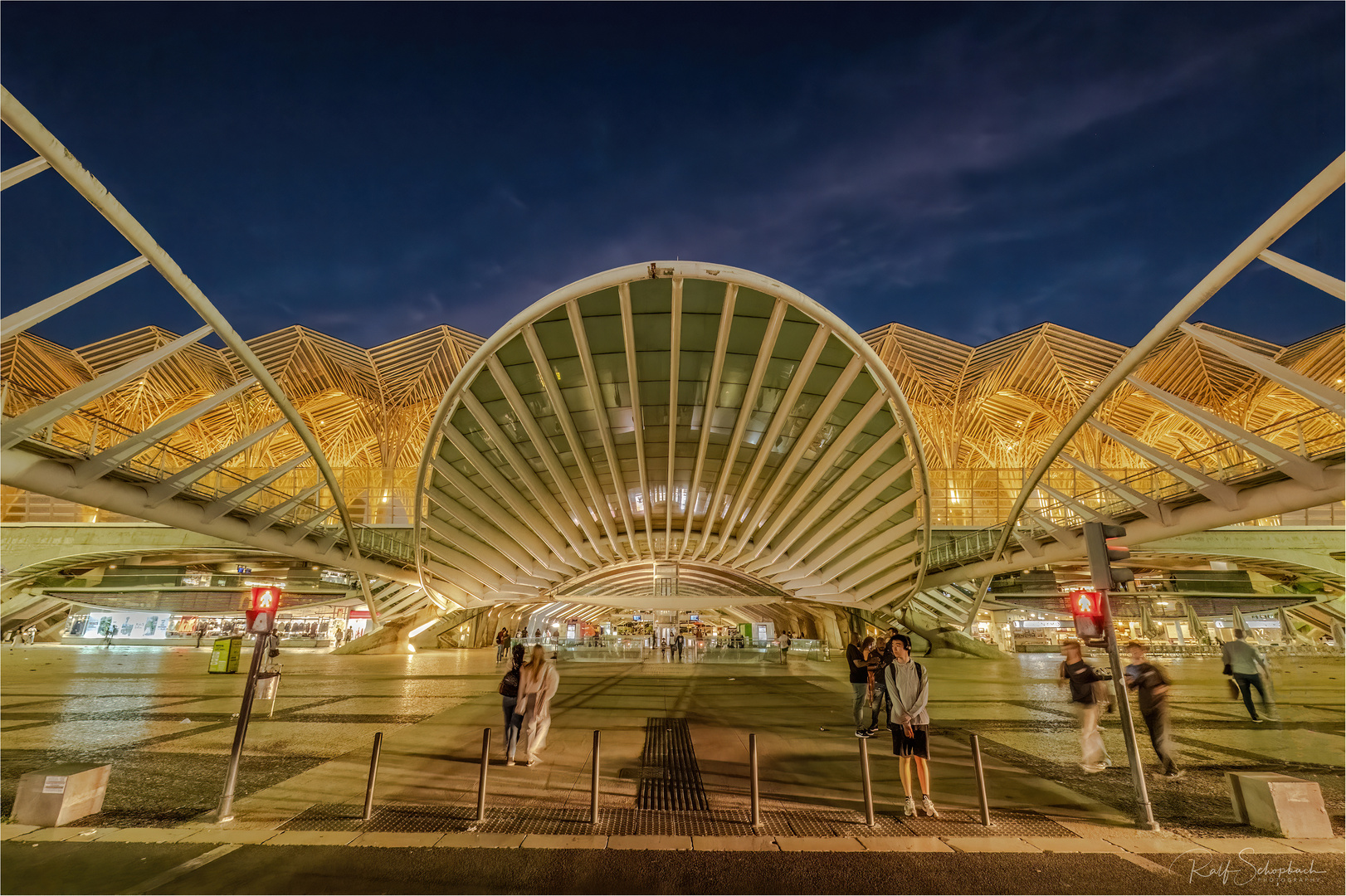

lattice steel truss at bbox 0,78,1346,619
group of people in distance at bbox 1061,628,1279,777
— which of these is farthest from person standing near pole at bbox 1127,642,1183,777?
lattice steel truss at bbox 0,78,1346,619

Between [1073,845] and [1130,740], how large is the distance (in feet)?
5.64

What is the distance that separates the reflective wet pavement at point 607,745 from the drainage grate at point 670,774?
0.66 feet

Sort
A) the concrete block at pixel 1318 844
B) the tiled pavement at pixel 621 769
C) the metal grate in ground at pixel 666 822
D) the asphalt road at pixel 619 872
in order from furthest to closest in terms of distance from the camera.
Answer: the metal grate in ground at pixel 666 822 → the tiled pavement at pixel 621 769 → the concrete block at pixel 1318 844 → the asphalt road at pixel 619 872

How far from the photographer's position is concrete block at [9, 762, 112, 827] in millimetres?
5727

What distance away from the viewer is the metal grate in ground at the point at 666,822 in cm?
574

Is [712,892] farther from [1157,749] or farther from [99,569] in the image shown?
[99,569]

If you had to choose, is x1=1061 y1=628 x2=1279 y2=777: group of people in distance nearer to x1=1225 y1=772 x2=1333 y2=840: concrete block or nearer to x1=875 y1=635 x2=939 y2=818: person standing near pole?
x1=1225 y1=772 x2=1333 y2=840: concrete block

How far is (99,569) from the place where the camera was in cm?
4797

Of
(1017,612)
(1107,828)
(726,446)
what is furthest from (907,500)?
(1017,612)

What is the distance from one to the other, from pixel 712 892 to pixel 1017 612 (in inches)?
2089

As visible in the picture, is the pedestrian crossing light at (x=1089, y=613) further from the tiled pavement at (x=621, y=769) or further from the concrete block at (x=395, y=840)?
the concrete block at (x=395, y=840)

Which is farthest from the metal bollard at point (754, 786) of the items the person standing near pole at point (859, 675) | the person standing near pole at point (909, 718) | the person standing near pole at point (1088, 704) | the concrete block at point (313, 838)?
the person standing near pole at point (859, 675)

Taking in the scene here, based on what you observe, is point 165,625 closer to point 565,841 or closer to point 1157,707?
point 565,841

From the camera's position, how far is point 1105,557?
714 centimetres
